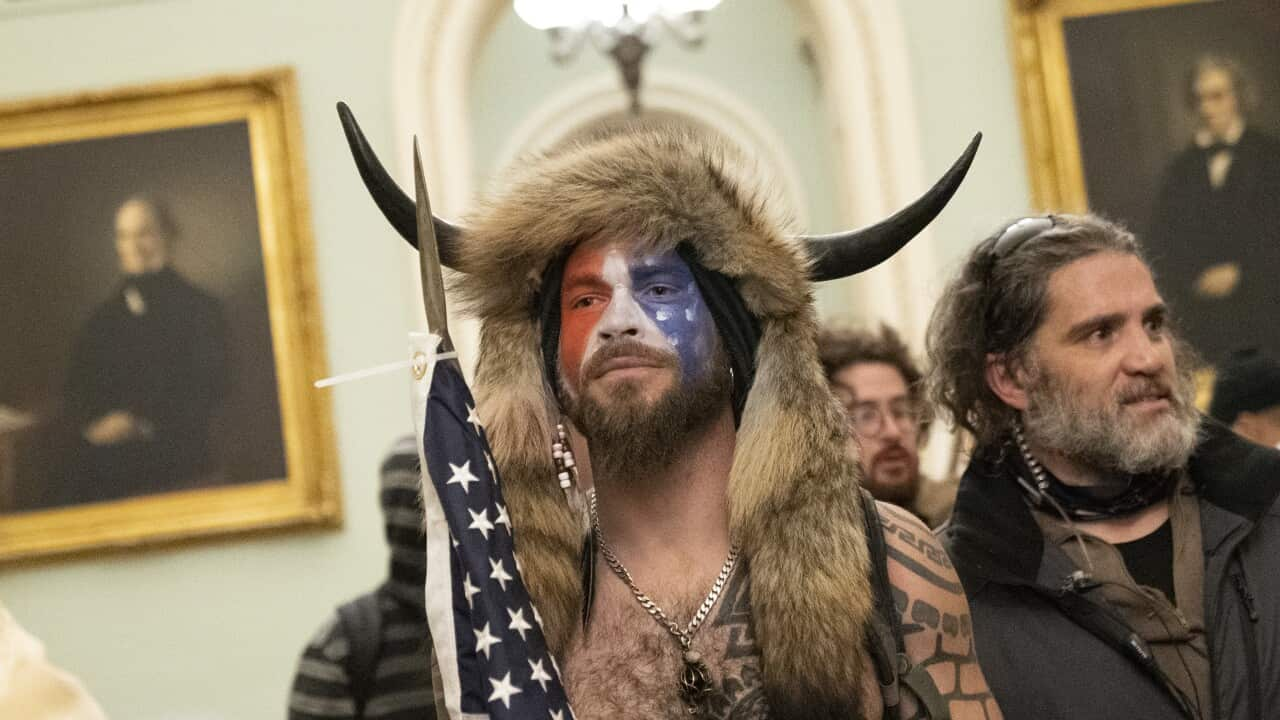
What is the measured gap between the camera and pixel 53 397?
7582mm

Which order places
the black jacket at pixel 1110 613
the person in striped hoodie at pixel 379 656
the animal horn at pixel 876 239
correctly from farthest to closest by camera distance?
the person in striped hoodie at pixel 379 656
the black jacket at pixel 1110 613
the animal horn at pixel 876 239

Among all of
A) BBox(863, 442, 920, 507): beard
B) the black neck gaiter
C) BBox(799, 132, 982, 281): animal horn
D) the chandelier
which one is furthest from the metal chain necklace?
the chandelier

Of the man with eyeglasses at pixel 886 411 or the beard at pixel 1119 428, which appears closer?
the beard at pixel 1119 428

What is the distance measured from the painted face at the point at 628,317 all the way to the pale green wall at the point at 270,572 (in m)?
4.70

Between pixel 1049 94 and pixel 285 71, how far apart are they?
330 cm

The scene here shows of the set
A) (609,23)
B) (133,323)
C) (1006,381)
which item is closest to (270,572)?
(133,323)

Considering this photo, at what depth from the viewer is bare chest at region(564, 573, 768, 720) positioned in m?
2.66

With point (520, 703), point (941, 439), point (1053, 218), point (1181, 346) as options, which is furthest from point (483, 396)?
point (941, 439)

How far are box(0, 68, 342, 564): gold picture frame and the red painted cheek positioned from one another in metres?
4.82

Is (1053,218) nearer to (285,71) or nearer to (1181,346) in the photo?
(1181,346)

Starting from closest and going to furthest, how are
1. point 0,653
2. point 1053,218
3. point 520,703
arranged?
1. point 0,653
2. point 520,703
3. point 1053,218

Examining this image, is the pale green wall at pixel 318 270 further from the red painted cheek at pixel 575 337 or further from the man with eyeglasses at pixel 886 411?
the red painted cheek at pixel 575 337

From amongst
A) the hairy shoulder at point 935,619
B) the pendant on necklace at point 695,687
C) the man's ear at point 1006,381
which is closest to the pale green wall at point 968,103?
the man's ear at point 1006,381

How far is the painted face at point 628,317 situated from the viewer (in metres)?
2.73
